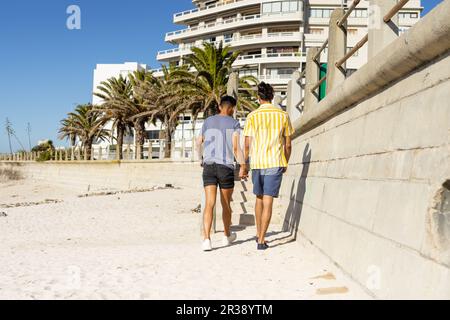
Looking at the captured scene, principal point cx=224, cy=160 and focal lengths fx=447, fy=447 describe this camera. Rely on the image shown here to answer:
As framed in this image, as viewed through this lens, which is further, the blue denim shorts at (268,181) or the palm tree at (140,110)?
the palm tree at (140,110)

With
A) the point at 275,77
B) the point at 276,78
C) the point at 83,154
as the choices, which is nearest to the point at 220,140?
the point at 83,154

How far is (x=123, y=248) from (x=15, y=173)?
2202 inches

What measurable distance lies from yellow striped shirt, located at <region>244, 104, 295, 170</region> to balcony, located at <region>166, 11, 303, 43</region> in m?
50.1

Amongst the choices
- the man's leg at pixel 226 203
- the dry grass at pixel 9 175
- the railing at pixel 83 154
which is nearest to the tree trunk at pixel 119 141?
the railing at pixel 83 154

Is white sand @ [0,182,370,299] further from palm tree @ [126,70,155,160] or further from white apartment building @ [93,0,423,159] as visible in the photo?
white apartment building @ [93,0,423,159]

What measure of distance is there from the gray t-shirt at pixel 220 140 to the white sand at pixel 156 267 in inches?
44.7

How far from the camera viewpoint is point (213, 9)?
58188 mm

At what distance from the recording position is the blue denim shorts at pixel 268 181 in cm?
534

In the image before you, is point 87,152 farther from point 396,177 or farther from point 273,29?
point 396,177

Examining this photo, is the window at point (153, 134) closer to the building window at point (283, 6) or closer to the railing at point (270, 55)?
the railing at point (270, 55)

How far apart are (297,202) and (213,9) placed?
5549cm

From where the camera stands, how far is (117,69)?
3054 inches
